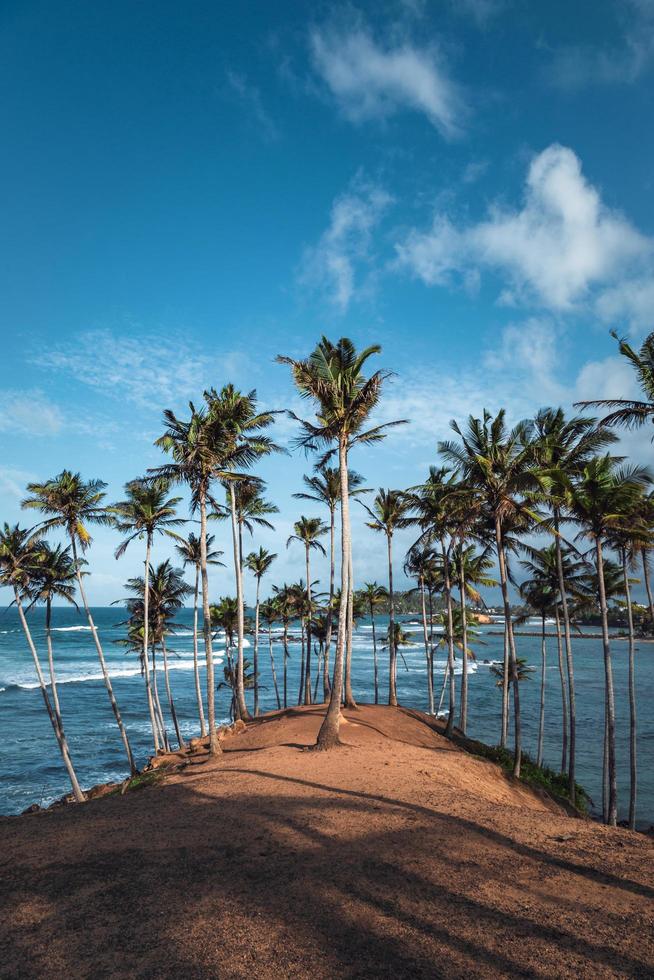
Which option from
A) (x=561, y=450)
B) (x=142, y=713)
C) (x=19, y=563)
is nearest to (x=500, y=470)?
(x=561, y=450)

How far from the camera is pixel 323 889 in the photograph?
291 inches

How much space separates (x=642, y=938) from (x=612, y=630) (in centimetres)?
18615

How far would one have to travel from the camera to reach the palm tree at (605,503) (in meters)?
19.6

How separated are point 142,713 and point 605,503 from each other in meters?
46.0

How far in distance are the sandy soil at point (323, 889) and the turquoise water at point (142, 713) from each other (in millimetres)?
19794

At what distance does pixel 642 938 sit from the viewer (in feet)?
19.9

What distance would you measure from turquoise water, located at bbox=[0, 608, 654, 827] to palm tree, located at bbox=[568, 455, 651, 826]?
28.4 feet

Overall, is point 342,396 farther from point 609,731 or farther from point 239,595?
point 609,731

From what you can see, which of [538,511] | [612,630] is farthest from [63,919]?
[612,630]

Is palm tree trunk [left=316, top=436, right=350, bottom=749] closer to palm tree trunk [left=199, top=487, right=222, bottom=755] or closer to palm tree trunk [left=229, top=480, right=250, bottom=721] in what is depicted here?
Answer: palm tree trunk [left=199, top=487, right=222, bottom=755]

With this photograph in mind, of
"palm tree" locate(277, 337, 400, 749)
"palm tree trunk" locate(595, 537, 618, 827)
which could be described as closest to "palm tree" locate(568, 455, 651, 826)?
"palm tree trunk" locate(595, 537, 618, 827)

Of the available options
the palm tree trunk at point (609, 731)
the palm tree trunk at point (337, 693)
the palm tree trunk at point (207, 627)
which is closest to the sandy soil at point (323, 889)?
the palm tree trunk at point (337, 693)

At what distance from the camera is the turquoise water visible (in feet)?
103

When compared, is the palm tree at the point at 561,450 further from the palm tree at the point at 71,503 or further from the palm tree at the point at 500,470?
the palm tree at the point at 71,503
